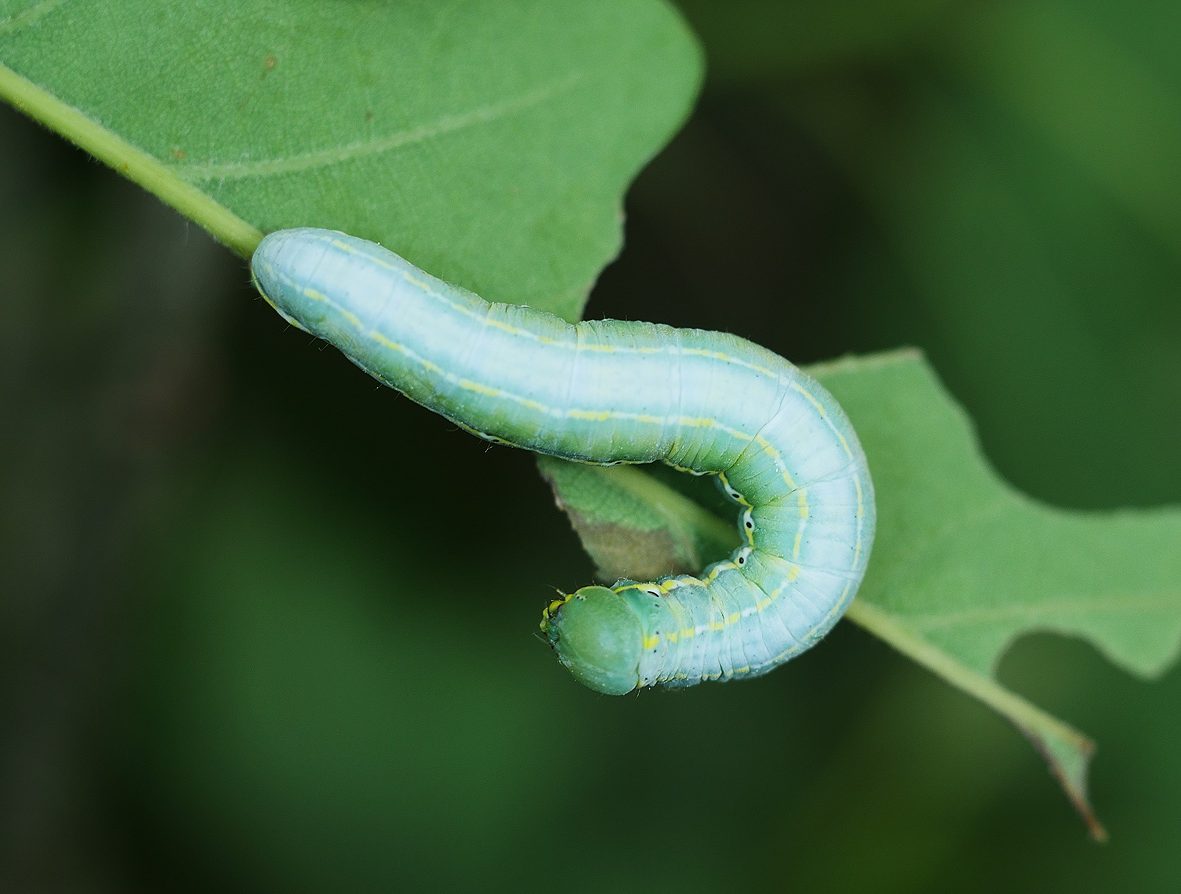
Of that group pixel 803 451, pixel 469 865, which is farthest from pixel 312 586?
pixel 803 451

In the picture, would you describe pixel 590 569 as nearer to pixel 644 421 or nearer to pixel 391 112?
pixel 644 421

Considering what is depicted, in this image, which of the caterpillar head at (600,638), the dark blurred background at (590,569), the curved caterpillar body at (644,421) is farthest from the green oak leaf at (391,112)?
the dark blurred background at (590,569)

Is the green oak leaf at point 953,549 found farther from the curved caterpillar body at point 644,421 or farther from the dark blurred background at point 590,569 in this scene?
the dark blurred background at point 590,569

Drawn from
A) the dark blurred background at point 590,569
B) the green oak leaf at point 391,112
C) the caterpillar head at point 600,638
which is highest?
the green oak leaf at point 391,112

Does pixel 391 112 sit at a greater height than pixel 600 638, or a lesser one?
greater

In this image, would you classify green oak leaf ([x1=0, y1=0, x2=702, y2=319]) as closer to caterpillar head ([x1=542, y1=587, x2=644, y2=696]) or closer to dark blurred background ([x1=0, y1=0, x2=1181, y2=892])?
caterpillar head ([x1=542, y1=587, x2=644, y2=696])

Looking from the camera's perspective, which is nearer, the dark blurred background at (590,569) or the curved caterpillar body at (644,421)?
the curved caterpillar body at (644,421)

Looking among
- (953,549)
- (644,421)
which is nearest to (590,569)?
(953,549)
